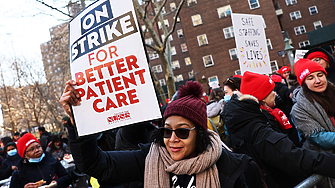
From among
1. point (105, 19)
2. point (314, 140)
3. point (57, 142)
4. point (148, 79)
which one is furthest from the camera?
point (57, 142)

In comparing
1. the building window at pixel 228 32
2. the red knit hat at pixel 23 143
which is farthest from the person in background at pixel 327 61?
the building window at pixel 228 32

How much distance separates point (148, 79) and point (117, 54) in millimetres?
345

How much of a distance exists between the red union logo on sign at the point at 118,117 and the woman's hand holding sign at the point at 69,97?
30cm

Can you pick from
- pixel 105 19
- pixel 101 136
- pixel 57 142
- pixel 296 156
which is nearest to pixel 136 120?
pixel 105 19

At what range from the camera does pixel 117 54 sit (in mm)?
2018

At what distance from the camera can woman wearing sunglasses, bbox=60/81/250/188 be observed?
1858 millimetres

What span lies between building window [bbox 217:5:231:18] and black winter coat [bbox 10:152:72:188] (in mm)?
30197

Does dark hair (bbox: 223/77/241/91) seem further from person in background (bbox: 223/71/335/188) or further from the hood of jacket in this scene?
the hood of jacket

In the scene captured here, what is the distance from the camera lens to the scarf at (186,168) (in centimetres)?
185

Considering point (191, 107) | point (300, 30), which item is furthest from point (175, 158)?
point (300, 30)

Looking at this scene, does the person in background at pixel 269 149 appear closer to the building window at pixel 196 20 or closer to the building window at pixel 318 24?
the building window at pixel 196 20

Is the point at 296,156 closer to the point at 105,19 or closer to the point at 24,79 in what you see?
the point at 105,19

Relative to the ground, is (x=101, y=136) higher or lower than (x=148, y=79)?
lower

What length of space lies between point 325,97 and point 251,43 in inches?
150
